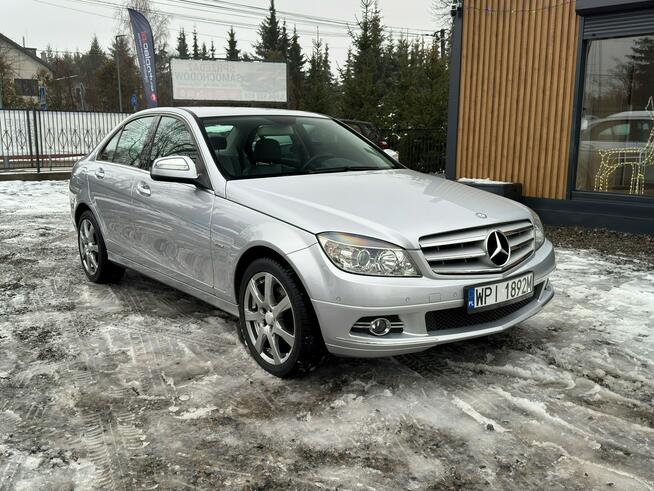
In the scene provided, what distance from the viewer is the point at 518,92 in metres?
9.52

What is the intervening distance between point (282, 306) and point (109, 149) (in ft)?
9.78

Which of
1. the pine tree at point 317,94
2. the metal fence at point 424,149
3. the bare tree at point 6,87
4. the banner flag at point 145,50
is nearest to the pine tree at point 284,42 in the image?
the bare tree at point 6,87

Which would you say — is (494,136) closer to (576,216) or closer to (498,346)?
(576,216)

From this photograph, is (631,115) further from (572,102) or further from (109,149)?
(109,149)

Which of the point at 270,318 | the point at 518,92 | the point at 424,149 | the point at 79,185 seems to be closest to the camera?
the point at 270,318

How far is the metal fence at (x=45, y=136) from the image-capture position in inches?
680

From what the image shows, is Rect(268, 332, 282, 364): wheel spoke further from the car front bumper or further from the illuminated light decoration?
the illuminated light decoration

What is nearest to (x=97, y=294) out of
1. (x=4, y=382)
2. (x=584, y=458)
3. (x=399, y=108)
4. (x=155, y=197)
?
(x=155, y=197)

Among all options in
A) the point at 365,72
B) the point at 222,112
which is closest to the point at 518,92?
the point at 222,112

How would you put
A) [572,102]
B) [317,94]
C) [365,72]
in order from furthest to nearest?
[317,94] < [365,72] < [572,102]

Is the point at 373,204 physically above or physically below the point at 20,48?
below

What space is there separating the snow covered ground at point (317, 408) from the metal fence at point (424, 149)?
44.8 feet

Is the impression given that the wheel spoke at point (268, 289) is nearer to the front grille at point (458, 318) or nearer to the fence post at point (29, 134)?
the front grille at point (458, 318)

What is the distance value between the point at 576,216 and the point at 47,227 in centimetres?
778
